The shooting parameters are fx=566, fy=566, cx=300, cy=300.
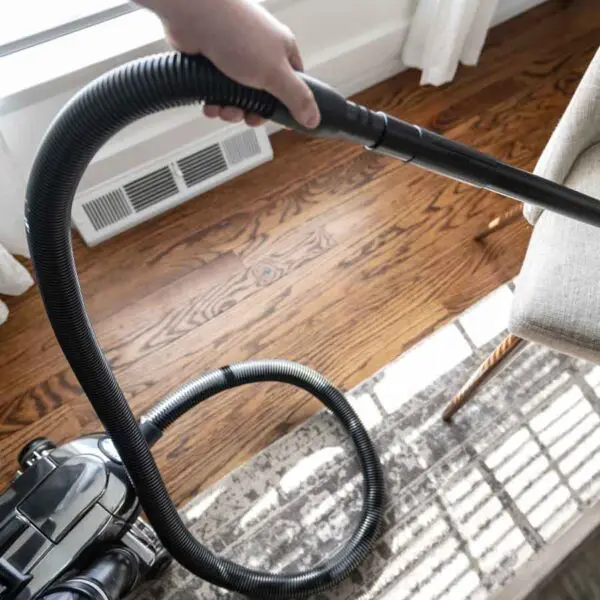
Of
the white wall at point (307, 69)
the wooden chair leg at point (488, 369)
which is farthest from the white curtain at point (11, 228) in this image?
the wooden chair leg at point (488, 369)

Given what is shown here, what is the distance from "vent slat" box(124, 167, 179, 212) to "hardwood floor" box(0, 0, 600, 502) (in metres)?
0.06

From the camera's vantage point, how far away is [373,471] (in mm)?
1163

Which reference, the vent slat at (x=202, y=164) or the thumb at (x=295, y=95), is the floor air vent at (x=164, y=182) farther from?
the thumb at (x=295, y=95)

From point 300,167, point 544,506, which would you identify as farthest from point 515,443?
point 300,167

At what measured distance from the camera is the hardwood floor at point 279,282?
130 centimetres

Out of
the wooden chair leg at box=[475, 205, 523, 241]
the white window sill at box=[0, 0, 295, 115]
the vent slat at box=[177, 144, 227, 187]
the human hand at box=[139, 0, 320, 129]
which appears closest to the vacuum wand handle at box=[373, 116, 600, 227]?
the human hand at box=[139, 0, 320, 129]

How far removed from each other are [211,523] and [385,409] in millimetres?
451

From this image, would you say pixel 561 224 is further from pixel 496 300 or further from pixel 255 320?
pixel 255 320

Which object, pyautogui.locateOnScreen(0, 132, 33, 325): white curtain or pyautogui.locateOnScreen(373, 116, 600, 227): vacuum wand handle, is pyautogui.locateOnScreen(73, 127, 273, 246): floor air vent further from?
pyautogui.locateOnScreen(373, 116, 600, 227): vacuum wand handle

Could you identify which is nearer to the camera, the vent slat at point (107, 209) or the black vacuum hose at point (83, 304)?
the black vacuum hose at point (83, 304)

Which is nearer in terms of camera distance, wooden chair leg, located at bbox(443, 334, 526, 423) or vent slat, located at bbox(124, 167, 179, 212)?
wooden chair leg, located at bbox(443, 334, 526, 423)

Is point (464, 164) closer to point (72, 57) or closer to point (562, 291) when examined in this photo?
point (562, 291)

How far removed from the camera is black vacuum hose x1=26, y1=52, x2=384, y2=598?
1.69 feet

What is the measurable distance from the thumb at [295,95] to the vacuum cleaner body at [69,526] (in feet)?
2.12
